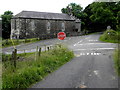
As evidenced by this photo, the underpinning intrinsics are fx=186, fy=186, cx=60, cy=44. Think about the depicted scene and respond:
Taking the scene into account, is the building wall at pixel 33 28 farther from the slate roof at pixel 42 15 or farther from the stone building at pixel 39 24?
the slate roof at pixel 42 15

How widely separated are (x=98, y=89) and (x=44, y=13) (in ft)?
142

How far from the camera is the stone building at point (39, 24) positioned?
4541cm

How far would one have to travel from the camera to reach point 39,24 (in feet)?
158

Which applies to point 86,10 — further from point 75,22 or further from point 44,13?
point 44,13

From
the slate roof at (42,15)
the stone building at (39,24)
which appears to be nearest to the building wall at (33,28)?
the stone building at (39,24)

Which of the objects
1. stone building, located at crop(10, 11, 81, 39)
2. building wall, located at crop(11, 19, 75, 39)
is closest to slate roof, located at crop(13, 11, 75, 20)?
stone building, located at crop(10, 11, 81, 39)

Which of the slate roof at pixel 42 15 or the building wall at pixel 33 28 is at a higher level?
the slate roof at pixel 42 15

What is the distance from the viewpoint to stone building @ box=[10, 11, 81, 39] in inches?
1788

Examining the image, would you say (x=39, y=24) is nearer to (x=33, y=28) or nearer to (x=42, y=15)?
(x=33, y=28)

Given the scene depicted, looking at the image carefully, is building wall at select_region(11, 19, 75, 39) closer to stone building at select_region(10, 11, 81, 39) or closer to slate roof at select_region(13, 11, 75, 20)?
stone building at select_region(10, 11, 81, 39)

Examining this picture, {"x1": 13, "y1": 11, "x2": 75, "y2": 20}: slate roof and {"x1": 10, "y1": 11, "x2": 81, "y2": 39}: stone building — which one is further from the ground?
{"x1": 13, "y1": 11, "x2": 75, "y2": 20}: slate roof

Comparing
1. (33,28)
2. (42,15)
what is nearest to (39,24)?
(33,28)

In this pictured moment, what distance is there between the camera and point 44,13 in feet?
163

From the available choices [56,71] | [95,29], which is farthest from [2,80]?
[95,29]
